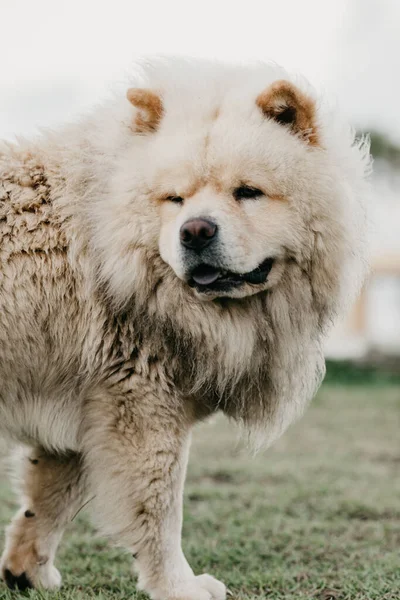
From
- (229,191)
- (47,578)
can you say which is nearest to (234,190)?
(229,191)

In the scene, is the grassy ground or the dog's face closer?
the dog's face

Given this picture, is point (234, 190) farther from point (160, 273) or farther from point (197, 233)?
point (160, 273)

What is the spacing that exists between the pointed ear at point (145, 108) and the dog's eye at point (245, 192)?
47 centimetres

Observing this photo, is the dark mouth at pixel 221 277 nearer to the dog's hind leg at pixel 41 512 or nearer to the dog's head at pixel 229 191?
the dog's head at pixel 229 191

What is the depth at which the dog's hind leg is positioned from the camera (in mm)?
3416

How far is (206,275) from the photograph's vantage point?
2.93 m

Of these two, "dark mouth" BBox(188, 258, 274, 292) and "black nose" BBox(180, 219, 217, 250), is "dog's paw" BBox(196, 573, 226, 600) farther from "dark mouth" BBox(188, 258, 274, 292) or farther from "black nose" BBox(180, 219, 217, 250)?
"black nose" BBox(180, 219, 217, 250)

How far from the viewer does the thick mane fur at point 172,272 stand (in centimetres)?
301

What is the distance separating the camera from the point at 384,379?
1150cm

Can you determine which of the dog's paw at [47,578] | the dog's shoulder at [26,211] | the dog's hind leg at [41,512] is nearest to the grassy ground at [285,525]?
the dog's paw at [47,578]

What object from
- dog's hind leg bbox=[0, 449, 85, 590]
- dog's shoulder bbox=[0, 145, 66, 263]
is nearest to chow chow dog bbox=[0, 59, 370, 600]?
dog's shoulder bbox=[0, 145, 66, 263]

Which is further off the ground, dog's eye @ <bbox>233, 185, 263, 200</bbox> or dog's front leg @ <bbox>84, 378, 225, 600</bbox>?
dog's eye @ <bbox>233, 185, 263, 200</bbox>

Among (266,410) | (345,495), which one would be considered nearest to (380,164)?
(345,495)

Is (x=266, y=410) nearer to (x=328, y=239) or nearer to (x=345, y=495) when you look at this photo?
(x=328, y=239)
